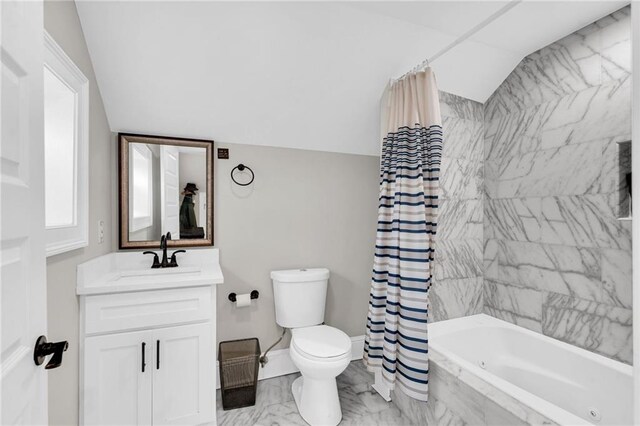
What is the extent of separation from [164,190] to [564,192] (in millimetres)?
2684

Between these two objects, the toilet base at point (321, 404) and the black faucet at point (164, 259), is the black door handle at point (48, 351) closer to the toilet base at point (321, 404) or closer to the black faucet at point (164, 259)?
the black faucet at point (164, 259)

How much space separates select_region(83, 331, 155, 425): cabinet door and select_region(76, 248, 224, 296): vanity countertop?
258mm

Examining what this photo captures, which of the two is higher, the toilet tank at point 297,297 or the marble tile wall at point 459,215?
the marble tile wall at point 459,215

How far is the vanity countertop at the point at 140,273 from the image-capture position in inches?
61.4

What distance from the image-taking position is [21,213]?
0.72 m

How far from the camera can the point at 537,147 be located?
85.0 inches

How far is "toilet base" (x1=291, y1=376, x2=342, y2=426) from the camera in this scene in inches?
71.8

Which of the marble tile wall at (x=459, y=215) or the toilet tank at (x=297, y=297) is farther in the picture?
the marble tile wall at (x=459, y=215)

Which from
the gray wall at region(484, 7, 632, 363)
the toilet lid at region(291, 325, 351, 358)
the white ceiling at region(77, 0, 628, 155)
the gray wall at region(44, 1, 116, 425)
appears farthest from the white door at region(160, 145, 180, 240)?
the gray wall at region(484, 7, 632, 363)

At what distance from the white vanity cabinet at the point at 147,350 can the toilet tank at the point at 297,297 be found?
0.58 meters

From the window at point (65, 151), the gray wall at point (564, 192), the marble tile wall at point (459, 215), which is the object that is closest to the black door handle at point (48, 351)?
the window at point (65, 151)

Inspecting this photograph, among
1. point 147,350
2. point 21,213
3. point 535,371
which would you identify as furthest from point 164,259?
point 535,371

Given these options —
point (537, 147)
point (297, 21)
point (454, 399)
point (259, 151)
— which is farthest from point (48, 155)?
point (537, 147)

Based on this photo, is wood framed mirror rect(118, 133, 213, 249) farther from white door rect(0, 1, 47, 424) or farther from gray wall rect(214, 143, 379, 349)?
white door rect(0, 1, 47, 424)
